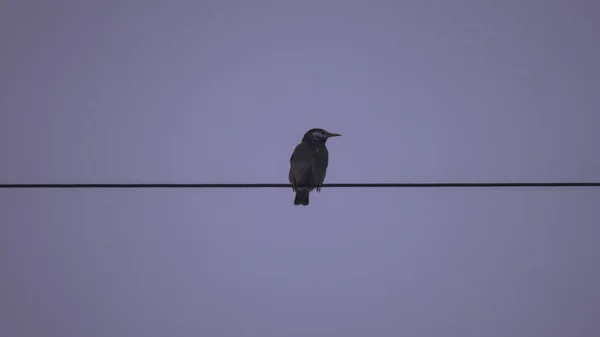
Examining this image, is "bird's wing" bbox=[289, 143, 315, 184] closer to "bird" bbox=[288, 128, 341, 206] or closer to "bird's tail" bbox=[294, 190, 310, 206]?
"bird" bbox=[288, 128, 341, 206]

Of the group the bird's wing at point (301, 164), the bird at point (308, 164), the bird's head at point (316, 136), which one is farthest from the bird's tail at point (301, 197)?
the bird's head at point (316, 136)

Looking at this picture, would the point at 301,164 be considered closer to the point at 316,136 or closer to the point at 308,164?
the point at 308,164

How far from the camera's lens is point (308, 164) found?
9.04m

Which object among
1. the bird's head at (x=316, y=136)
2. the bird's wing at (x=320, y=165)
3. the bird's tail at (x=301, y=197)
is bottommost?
the bird's tail at (x=301, y=197)

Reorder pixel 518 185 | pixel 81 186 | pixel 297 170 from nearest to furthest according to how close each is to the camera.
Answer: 1. pixel 518 185
2. pixel 81 186
3. pixel 297 170

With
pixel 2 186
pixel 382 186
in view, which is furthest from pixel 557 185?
pixel 2 186

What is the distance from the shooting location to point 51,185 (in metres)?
5.84

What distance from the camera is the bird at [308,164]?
9047mm

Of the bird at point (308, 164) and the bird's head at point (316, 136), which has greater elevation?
the bird's head at point (316, 136)

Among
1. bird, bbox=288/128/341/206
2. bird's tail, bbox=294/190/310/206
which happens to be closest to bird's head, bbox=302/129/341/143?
bird, bbox=288/128/341/206

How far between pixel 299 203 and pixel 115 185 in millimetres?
3862

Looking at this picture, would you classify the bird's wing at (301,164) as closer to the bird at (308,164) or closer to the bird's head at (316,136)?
the bird at (308,164)

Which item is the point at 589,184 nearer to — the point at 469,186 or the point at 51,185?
the point at 469,186

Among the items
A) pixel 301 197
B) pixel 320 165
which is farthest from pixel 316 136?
pixel 301 197
